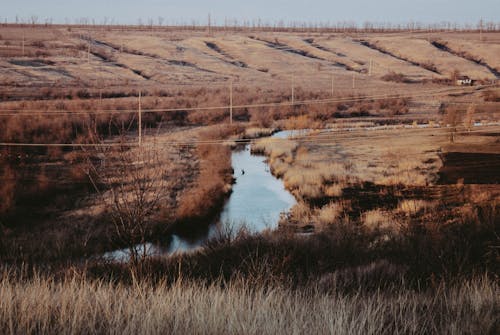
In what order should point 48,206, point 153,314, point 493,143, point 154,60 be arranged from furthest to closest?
point 154,60, point 493,143, point 48,206, point 153,314

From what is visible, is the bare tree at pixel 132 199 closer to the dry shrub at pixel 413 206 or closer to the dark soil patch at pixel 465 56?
the dry shrub at pixel 413 206

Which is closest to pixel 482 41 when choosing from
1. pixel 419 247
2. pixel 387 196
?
pixel 387 196

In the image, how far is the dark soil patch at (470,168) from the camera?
1991 cm

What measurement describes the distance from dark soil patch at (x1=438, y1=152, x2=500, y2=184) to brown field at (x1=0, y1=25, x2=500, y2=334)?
0.33 ft

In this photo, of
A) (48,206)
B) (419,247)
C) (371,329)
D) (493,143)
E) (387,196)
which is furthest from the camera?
(493,143)

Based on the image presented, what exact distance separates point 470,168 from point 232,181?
8681 millimetres

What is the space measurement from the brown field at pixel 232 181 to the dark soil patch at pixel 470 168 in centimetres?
10

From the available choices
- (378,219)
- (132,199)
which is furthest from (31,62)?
(378,219)

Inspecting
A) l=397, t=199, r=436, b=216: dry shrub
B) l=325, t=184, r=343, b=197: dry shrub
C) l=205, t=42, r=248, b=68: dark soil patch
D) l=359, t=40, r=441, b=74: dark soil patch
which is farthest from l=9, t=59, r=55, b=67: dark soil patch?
l=397, t=199, r=436, b=216: dry shrub

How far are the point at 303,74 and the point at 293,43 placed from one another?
12481 millimetres

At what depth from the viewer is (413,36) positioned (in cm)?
6481

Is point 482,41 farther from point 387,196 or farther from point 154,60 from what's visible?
point 387,196

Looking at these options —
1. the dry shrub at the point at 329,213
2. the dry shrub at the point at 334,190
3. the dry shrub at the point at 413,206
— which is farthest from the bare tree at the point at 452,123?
the dry shrub at the point at 329,213

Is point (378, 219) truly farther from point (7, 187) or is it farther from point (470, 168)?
point (7, 187)
